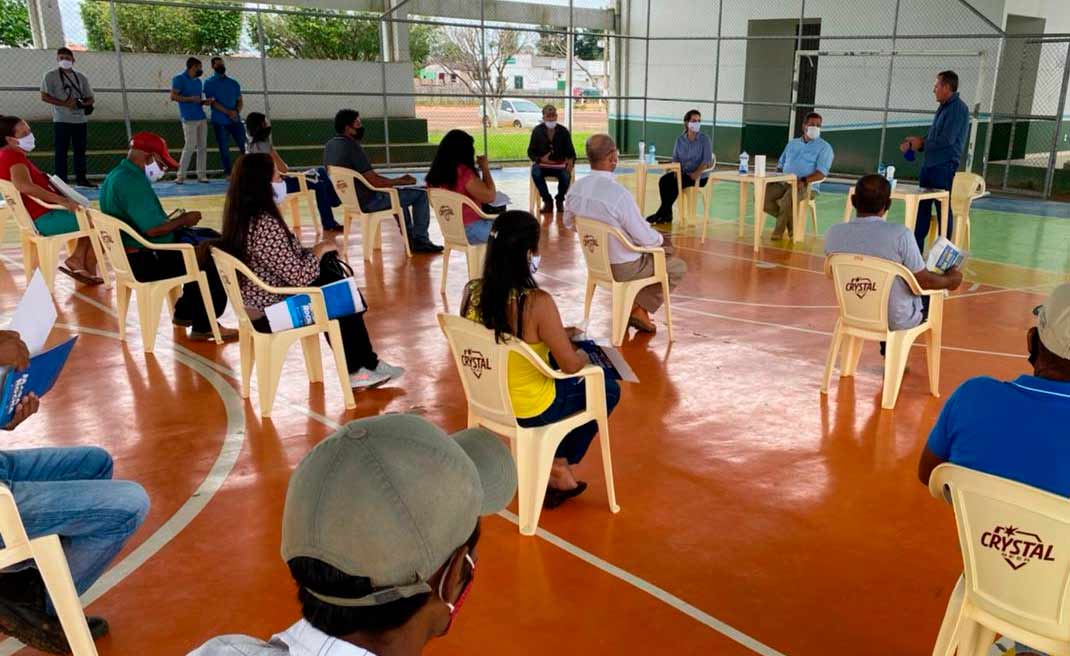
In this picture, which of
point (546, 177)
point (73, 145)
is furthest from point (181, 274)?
point (73, 145)

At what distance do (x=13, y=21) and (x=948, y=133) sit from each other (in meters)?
14.2

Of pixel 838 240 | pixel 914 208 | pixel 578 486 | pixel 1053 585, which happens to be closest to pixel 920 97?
pixel 914 208

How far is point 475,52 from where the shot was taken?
57.1 feet

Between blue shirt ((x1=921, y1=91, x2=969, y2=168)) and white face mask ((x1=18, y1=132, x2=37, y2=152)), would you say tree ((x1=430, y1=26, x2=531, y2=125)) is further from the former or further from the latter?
white face mask ((x1=18, y1=132, x2=37, y2=152))

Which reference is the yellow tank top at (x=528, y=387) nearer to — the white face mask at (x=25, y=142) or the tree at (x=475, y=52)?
the white face mask at (x=25, y=142)

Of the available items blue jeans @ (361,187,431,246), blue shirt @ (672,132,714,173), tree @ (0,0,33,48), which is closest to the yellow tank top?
blue jeans @ (361,187,431,246)

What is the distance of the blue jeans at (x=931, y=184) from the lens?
26.3 ft

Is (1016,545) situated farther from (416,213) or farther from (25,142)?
(416,213)

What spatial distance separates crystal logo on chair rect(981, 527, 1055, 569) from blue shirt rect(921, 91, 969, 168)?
6734mm

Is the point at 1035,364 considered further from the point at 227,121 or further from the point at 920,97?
the point at 920,97

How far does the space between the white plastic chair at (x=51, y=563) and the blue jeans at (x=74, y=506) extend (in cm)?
6

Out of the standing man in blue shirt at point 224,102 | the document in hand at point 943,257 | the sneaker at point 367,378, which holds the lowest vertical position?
the sneaker at point 367,378

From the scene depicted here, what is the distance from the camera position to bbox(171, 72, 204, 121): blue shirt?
12.2m

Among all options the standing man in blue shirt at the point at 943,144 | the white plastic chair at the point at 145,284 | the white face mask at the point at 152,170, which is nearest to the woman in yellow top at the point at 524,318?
the white plastic chair at the point at 145,284
